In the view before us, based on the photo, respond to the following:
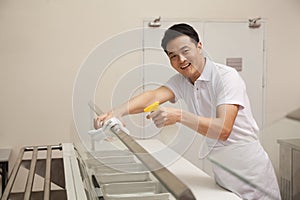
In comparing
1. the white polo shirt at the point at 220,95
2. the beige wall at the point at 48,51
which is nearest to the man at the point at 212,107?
the white polo shirt at the point at 220,95

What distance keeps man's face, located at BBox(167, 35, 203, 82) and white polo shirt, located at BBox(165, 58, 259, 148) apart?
35 mm

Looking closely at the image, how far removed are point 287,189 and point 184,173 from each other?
643 millimetres

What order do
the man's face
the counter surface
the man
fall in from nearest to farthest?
the counter surface, the man, the man's face

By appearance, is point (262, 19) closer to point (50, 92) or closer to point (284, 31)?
point (284, 31)

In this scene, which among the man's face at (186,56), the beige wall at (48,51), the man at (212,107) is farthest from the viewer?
the beige wall at (48,51)

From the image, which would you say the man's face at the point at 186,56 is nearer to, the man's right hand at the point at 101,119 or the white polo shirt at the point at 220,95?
the white polo shirt at the point at 220,95

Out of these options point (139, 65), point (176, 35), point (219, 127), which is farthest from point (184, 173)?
point (139, 65)

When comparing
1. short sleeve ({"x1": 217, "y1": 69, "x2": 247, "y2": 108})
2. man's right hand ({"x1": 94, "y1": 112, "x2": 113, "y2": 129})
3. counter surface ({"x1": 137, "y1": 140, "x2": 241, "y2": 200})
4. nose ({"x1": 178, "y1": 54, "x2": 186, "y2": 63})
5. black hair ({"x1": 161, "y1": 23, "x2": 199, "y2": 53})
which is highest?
black hair ({"x1": 161, "y1": 23, "x2": 199, "y2": 53})

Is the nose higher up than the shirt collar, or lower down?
higher up

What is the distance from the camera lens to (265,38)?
3373mm

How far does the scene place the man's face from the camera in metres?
1.46

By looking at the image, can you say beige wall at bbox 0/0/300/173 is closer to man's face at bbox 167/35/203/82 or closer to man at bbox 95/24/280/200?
man at bbox 95/24/280/200

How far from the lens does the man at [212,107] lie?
1.36 m

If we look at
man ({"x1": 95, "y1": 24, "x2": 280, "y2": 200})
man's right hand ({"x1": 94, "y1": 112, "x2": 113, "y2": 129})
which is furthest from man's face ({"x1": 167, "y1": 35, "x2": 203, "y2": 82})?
man's right hand ({"x1": 94, "y1": 112, "x2": 113, "y2": 129})
